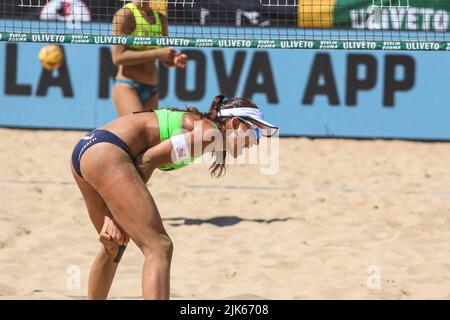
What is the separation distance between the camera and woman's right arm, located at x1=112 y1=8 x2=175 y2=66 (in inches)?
267

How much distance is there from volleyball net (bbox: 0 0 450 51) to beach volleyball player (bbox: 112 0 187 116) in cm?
21

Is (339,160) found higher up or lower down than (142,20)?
lower down

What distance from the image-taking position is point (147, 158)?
13.5 feet

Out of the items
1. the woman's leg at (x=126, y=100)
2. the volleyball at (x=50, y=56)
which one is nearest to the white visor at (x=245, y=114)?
the woman's leg at (x=126, y=100)

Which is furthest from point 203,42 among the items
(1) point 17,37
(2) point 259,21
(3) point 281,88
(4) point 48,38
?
(3) point 281,88

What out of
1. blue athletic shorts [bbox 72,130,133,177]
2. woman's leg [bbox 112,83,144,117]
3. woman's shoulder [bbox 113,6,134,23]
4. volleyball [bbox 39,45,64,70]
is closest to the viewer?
blue athletic shorts [bbox 72,130,133,177]

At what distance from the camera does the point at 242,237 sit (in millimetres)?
6676

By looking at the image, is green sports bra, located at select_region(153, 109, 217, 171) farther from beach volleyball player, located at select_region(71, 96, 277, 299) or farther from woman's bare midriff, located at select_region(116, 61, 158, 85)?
woman's bare midriff, located at select_region(116, 61, 158, 85)

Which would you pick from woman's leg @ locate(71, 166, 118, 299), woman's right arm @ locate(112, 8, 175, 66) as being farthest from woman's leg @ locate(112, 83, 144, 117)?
woman's leg @ locate(71, 166, 118, 299)

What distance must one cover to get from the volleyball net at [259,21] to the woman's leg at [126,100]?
51 centimetres
